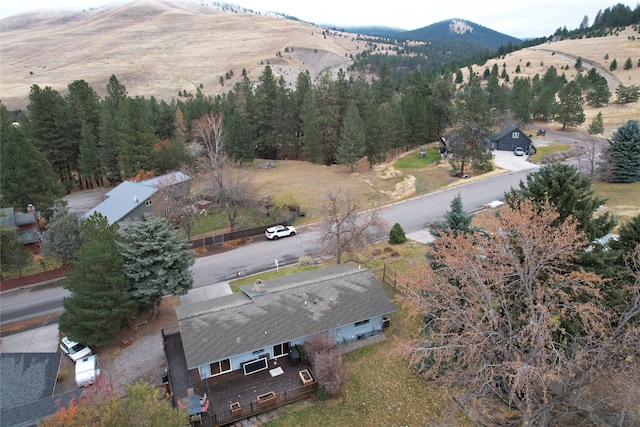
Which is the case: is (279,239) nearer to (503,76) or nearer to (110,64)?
(503,76)

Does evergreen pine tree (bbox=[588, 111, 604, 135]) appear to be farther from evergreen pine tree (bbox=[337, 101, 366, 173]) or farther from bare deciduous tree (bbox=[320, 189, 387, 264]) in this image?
bare deciduous tree (bbox=[320, 189, 387, 264])

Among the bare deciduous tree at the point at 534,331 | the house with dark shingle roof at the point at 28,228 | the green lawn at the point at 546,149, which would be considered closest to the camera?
the bare deciduous tree at the point at 534,331

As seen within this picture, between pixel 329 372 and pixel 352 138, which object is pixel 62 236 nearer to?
pixel 329 372

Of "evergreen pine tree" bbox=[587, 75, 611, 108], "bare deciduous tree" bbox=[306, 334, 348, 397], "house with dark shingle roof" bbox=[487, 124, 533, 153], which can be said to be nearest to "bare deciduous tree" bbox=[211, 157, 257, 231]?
"bare deciduous tree" bbox=[306, 334, 348, 397]

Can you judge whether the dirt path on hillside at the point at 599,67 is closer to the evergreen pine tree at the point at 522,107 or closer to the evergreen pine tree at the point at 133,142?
the evergreen pine tree at the point at 522,107

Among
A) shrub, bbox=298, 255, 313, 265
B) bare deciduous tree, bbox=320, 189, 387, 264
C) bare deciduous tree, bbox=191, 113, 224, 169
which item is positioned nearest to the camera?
bare deciduous tree, bbox=320, 189, 387, 264

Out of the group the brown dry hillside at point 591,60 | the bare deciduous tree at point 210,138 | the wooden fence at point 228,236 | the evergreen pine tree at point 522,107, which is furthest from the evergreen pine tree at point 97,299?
the brown dry hillside at point 591,60
